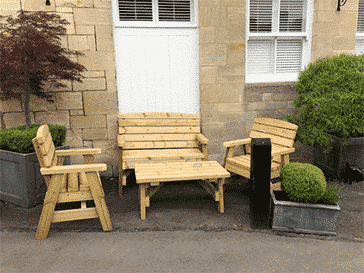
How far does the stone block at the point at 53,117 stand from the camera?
183 inches

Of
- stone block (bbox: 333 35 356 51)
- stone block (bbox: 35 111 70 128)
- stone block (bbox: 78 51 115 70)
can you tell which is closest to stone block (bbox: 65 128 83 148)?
stone block (bbox: 35 111 70 128)

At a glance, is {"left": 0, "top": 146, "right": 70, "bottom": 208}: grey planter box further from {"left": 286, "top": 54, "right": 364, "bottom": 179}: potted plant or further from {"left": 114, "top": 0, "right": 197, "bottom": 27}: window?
{"left": 286, "top": 54, "right": 364, "bottom": 179}: potted plant

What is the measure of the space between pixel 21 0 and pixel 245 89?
3.91m

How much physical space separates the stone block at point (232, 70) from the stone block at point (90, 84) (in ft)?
6.79

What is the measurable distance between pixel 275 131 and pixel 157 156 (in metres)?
1.89

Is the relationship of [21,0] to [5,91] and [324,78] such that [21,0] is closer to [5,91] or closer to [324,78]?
[5,91]

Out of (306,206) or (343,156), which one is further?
(343,156)

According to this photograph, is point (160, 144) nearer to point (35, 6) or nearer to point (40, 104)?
point (40, 104)

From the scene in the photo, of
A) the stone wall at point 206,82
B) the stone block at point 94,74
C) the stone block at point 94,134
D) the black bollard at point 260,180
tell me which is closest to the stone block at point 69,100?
the stone wall at point 206,82

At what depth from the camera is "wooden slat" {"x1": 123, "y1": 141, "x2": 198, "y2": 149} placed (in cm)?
449

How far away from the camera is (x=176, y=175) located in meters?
3.24

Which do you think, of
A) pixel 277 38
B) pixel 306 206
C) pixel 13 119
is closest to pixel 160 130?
pixel 13 119

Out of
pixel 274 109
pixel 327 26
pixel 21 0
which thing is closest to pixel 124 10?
pixel 21 0

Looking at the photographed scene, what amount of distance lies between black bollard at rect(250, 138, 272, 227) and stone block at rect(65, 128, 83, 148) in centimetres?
304
